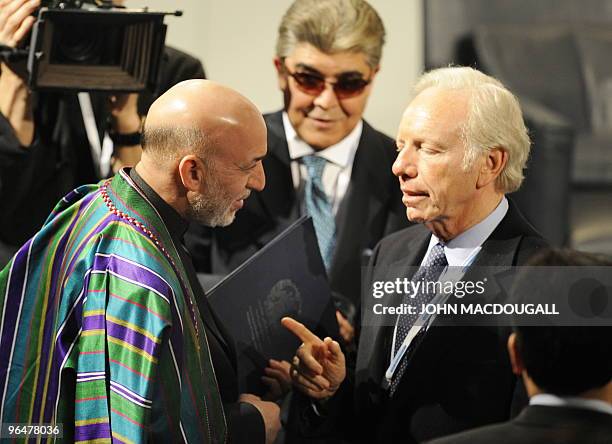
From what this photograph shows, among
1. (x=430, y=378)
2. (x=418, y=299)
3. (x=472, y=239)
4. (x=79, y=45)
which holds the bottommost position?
(x=430, y=378)

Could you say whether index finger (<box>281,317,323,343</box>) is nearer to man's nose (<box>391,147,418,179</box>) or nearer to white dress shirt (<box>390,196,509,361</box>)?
white dress shirt (<box>390,196,509,361</box>)

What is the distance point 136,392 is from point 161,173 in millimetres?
428

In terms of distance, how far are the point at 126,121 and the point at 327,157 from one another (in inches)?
19.8

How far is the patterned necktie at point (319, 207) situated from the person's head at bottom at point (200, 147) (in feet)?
1.93

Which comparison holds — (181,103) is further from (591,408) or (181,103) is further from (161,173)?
(591,408)

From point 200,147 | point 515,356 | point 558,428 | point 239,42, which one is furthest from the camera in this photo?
point 239,42

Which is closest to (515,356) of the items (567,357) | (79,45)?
(567,357)

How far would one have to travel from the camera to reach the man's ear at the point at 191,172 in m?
2.08

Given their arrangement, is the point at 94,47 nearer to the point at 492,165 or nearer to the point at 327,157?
the point at 327,157

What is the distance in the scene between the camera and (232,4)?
130 inches

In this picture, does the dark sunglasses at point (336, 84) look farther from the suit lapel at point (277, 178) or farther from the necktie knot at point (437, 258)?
the necktie knot at point (437, 258)

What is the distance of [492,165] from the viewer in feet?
7.12

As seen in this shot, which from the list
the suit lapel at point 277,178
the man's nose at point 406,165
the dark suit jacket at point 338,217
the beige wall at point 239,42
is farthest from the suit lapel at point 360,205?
the man's nose at point 406,165

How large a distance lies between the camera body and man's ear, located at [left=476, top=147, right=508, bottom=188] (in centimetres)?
83
